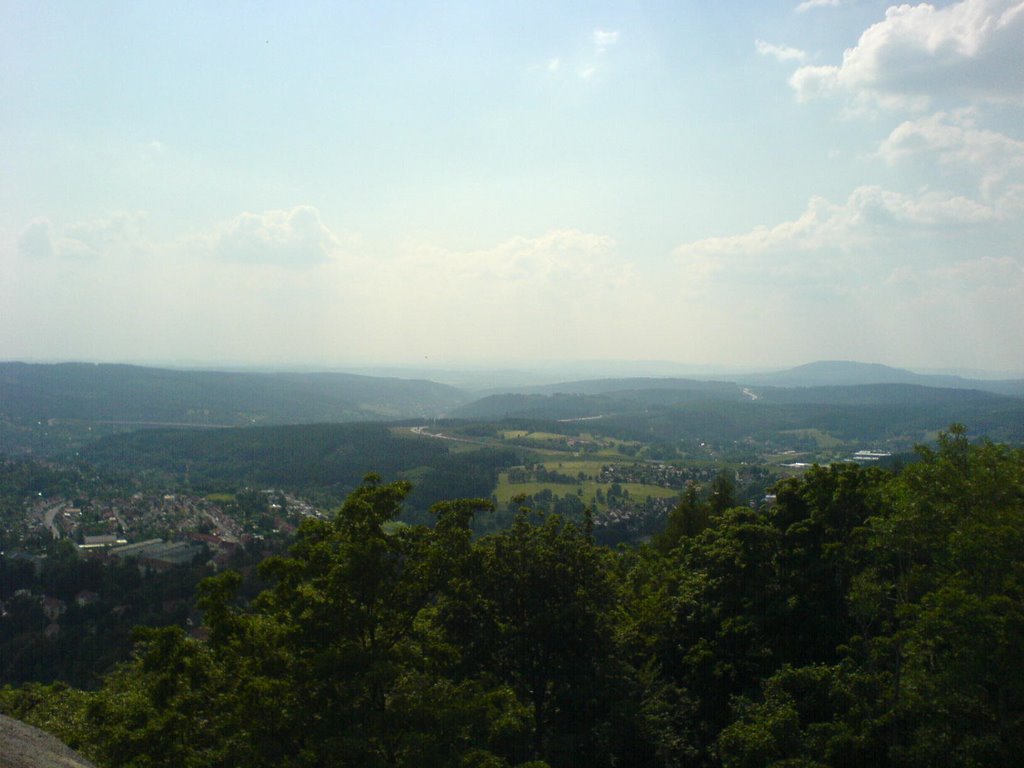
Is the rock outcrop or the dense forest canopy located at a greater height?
the dense forest canopy

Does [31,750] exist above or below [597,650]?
below

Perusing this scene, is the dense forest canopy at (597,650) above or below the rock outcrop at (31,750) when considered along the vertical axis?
above

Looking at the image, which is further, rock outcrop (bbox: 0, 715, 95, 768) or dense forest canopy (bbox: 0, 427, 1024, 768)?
rock outcrop (bbox: 0, 715, 95, 768)

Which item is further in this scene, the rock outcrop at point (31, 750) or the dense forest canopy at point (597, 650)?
the rock outcrop at point (31, 750)

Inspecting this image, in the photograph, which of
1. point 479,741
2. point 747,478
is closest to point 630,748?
point 479,741

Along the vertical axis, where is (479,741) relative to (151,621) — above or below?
above

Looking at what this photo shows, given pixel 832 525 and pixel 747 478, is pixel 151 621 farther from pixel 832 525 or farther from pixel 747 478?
pixel 747 478

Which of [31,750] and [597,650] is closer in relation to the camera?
[31,750]

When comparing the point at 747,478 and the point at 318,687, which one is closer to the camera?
the point at 318,687
